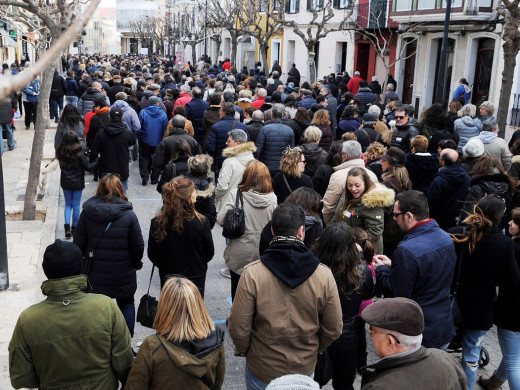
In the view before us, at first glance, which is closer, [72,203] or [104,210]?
[104,210]

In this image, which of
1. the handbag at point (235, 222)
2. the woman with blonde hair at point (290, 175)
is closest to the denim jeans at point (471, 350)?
the handbag at point (235, 222)

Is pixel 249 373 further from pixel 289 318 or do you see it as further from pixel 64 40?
pixel 64 40

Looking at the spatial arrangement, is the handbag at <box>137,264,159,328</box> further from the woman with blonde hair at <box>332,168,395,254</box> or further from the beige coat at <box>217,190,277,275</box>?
the woman with blonde hair at <box>332,168,395,254</box>

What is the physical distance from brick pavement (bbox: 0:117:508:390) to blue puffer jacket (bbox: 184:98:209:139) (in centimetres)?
149

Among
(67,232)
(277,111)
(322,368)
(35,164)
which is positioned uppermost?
(277,111)

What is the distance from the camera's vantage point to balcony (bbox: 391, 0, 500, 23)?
18.2 metres

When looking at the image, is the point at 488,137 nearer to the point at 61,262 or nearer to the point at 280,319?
the point at 280,319

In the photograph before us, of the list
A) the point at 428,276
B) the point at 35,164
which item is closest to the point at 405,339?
the point at 428,276

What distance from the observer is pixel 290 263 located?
3502 mm

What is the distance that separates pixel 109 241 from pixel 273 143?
4.34 meters

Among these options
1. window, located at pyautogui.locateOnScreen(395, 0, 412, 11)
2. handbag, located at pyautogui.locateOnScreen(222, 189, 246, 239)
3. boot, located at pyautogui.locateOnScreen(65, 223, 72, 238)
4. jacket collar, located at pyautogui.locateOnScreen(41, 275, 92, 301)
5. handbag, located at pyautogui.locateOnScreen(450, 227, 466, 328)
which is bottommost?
boot, located at pyautogui.locateOnScreen(65, 223, 72, 238)

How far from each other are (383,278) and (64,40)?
11.7 ft

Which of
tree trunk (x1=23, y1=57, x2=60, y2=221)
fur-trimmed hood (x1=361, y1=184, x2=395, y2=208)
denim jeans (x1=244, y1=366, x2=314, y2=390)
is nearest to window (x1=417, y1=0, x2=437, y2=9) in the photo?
tree trunk (x1=23, y1=57, x2=60, y2=221)

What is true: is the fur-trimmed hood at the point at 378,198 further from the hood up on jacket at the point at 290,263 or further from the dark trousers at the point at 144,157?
the dark trousers at the point at 144,157
